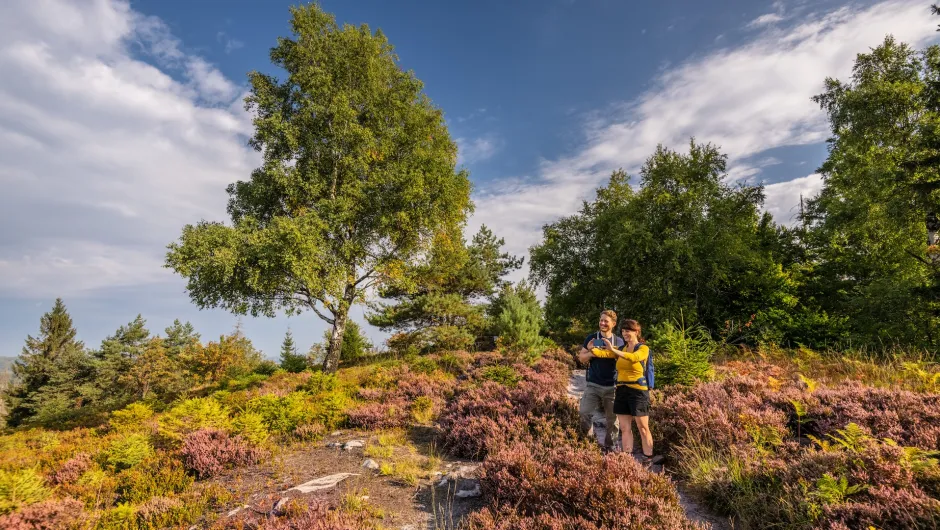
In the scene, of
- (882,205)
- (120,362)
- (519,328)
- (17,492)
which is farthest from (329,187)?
(120,362)

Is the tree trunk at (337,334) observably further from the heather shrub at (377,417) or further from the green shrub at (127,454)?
the green shrub at (127,454)

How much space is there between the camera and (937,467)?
3449 millimetres

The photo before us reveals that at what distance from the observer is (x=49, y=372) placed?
3909cm

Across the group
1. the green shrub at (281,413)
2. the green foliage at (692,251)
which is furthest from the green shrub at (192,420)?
the green foliage at (692,251)

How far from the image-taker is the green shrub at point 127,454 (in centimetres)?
641

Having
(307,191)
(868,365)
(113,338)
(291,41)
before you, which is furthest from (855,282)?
(113,338)

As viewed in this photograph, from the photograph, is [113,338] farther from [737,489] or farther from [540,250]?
[737,489]

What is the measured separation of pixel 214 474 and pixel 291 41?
17974 mm

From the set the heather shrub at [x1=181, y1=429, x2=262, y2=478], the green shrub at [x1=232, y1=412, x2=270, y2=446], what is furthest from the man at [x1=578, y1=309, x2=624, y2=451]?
the green shrub at [x1=232, y1=412, x2=270, y2=446]

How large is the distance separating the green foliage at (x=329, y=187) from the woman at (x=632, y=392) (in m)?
11.3

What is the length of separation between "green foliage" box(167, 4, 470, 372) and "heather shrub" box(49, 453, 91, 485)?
7178mm

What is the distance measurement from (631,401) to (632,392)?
15cm

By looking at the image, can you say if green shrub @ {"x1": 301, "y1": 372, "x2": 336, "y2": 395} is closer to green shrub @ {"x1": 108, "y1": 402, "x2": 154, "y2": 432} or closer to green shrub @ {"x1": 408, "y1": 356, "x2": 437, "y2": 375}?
green shrub @ {"x1": 408, "y1": 356, "x2": 437, "y2": 375}

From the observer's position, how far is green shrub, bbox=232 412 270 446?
691 cm
